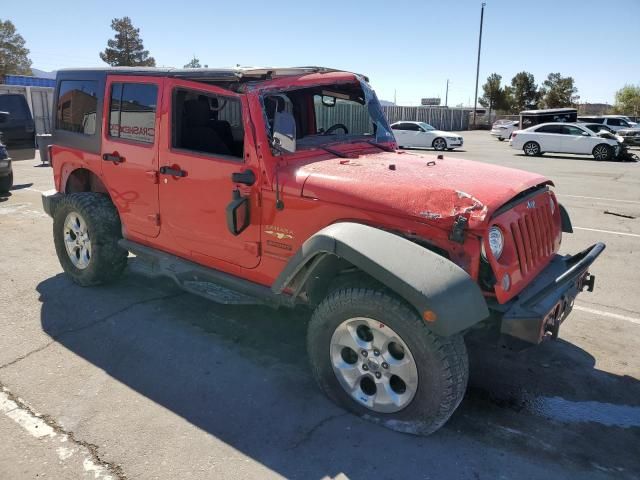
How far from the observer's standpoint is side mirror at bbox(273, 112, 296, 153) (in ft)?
11.2

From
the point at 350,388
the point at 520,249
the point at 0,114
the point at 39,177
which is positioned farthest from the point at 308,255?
the point at 39,177

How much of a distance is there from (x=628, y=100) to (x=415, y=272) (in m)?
60.1

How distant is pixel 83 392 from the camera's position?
11.3 feet

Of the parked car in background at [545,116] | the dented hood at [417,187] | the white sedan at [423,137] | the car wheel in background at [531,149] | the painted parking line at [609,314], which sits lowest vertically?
the painted parking line at [609,314]

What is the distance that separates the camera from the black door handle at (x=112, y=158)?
4543 millimetres

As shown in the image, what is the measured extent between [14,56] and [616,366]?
244ft

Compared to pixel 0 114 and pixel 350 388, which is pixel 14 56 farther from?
pixel 350 388

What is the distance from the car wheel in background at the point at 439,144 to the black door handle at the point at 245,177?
21.7 meters

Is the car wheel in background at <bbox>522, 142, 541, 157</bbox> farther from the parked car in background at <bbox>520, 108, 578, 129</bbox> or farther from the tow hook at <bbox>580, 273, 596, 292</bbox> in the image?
the tow hook at <bbox>580, 273, 596, 292</bbox>

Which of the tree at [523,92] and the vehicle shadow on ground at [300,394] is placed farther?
the tree at [523,92]

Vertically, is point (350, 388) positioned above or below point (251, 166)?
below

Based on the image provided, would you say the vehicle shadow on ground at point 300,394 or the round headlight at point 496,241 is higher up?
the round headlight at point 496,241

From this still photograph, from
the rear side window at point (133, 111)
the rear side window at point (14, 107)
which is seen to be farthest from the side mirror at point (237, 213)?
the rear side window at point (14, 107)

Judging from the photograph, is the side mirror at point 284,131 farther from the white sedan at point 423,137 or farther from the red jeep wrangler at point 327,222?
the white sedan at point 423,137
